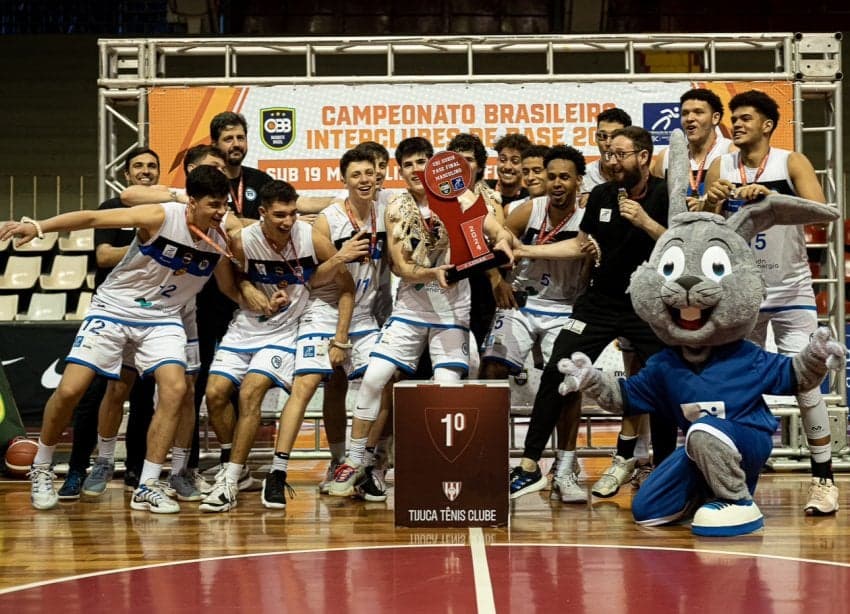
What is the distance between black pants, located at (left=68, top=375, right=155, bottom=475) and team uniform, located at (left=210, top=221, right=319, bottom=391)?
0.67 meters

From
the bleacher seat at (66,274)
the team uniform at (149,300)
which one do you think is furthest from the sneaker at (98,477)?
the bleacher seat at (66,274)

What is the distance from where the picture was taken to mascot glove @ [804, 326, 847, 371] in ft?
15.6

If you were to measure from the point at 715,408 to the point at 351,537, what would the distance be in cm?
159

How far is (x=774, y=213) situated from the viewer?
5.23 metres

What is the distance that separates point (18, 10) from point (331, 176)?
9061 millimetres

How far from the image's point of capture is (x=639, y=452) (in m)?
6.43

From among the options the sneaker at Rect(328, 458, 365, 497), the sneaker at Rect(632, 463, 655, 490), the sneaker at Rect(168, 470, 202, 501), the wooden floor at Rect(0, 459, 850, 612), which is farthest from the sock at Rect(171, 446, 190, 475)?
the sneaker at Rect(632, 463, 655, 490)

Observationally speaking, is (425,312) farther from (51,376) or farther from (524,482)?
(51,376)

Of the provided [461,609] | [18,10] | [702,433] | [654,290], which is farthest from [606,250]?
[18,10]

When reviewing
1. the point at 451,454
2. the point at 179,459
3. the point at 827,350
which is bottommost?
the point at 179,459

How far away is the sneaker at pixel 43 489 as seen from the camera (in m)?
5.82

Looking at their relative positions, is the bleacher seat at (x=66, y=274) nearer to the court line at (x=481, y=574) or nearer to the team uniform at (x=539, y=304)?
the team uniform at (x=539, y=304)

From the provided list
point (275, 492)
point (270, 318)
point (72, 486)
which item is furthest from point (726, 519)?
point (72, 486)

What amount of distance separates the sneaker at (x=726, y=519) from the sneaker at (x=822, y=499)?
25.0 inches
